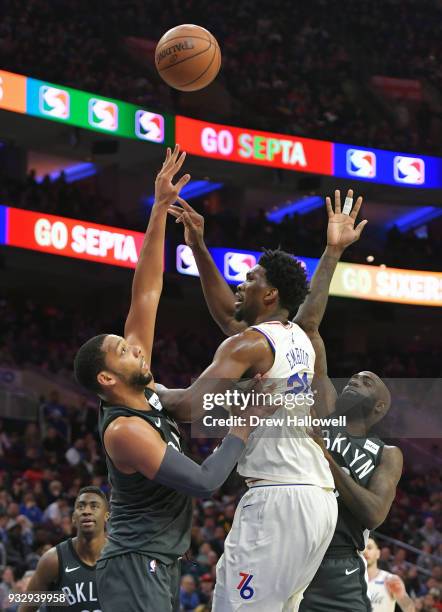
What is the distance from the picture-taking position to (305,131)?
21344 mm

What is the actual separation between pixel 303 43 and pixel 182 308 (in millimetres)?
7386

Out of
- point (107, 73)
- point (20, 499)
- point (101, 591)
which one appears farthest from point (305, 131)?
point (101, 591)

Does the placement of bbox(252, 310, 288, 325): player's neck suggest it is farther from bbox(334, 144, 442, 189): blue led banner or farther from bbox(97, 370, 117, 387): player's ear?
bbox(334, 144, 442, 189): blue led banner

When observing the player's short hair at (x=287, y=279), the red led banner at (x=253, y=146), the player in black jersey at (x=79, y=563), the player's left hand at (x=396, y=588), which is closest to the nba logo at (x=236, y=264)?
the red led banner at (x=253, y=146)

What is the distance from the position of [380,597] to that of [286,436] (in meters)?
2.93

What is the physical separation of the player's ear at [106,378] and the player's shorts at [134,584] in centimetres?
68

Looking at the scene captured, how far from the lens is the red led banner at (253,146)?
18734 millimetres

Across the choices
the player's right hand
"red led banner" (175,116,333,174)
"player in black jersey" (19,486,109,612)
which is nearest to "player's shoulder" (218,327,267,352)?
the player's right hand

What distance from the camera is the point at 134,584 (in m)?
3.94

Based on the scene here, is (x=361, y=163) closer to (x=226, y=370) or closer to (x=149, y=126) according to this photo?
(x=149, y=126)

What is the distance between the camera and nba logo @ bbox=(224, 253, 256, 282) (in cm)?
1805

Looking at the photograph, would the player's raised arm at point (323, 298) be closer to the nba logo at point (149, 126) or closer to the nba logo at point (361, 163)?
the nba logo at point (149, 126)

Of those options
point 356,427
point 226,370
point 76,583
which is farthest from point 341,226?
point 76,583

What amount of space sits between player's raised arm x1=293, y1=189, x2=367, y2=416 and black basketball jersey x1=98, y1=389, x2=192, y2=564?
1.00m
